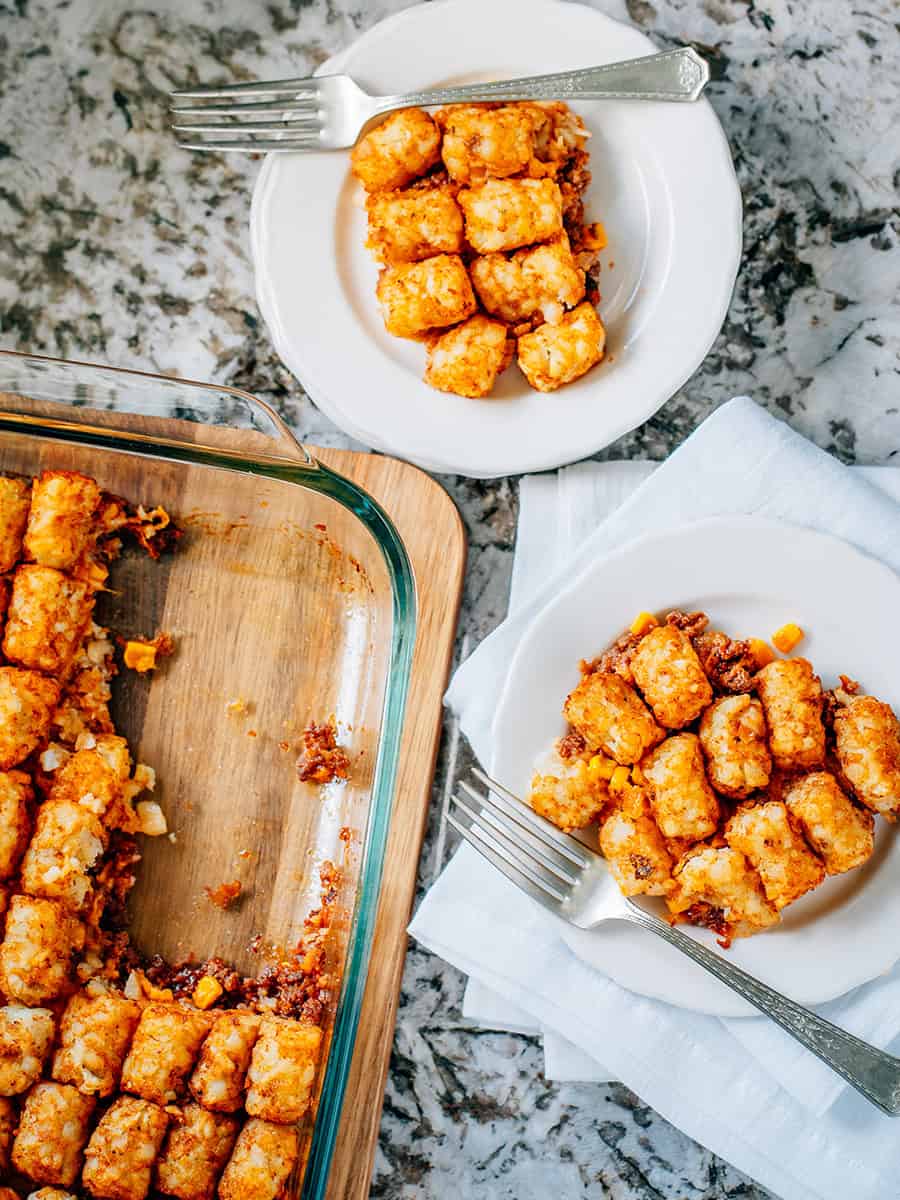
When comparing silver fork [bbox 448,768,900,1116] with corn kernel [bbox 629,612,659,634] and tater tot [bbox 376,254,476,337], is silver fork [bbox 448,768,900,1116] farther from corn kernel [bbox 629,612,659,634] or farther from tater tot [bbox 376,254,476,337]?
tater tot [bbox 376,254,476,337]

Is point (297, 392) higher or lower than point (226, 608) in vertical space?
higher

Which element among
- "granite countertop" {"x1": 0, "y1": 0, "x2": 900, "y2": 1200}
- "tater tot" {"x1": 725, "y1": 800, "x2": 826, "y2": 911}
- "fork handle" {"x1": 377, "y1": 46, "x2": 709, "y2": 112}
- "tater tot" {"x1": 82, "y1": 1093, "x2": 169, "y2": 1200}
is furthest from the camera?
"granite countertop" {"x1": 0, "y1": 0, "x2": 900, "y2": 1200}

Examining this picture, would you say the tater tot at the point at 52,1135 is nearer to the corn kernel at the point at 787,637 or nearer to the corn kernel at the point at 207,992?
the corn kernel at the point at 207,992

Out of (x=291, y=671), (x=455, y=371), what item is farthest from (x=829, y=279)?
(x=291, y=671)

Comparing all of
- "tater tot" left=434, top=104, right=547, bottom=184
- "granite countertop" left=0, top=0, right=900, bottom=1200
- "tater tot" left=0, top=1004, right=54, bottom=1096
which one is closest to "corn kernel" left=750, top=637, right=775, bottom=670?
"granite countertop" left=0, top=0, right=900, bottom=1200

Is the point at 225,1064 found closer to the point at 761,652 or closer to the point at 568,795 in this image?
the point at 568,795

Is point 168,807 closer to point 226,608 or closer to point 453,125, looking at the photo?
point 226,608

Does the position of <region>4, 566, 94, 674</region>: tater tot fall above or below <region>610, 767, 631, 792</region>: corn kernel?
below
